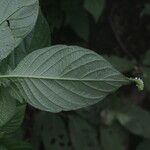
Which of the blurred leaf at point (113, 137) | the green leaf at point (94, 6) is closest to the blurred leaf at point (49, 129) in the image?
the blurred leaf at point (113, 137)

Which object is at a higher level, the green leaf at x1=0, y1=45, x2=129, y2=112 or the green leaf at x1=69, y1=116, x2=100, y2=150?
the green leaf at x1=0, y1=45, x2=129, y2=112

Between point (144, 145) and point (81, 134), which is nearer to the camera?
point (81, 134)

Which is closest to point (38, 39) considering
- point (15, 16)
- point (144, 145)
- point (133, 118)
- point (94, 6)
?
point (15, 16)

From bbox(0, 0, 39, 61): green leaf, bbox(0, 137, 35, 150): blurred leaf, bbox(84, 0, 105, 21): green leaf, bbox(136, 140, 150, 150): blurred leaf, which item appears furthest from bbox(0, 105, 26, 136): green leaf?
bbox(136, 140, 150, 150): blurred leaf

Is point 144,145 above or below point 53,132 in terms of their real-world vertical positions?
below

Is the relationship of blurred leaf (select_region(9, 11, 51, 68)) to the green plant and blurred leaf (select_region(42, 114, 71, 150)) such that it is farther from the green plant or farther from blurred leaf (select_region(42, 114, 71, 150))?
blurred leaf (select_region(42, 114, 71, 150))

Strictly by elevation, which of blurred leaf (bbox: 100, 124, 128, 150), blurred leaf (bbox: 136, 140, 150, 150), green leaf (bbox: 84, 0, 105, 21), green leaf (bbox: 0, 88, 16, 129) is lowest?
blurred leaf (bbox: 136, 140, 150, 150)

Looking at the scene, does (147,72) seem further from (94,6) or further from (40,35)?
(40,35)
